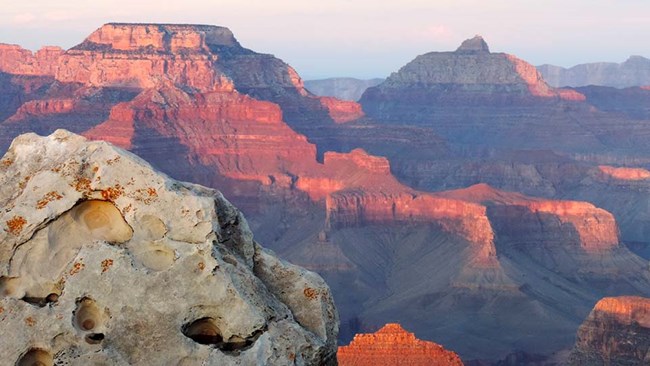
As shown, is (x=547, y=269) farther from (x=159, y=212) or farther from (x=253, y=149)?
(x=159, y=212)

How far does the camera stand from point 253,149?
14425 centimetres

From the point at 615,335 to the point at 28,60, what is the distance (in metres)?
135

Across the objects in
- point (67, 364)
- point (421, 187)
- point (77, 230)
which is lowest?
point (421, 187)

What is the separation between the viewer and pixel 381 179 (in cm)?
13275

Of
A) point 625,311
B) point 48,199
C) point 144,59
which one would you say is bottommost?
point 144,59

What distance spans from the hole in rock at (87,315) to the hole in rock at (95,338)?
67 millimetres

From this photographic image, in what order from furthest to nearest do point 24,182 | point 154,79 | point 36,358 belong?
point 154,79 < point 24,182 < point 36,358

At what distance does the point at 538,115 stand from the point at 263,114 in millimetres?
61340

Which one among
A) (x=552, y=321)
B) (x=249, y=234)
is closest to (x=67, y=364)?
(x=249, y=234)

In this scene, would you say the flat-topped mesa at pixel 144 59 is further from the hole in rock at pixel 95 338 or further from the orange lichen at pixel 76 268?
the hole in rock at pixel 95 338

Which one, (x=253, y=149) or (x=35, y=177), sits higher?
(x=35, y=177)

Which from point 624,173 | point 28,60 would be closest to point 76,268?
point 624,173

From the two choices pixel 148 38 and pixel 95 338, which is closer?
pixel 95 338

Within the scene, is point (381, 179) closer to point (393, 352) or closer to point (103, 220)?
point (393, 352)
